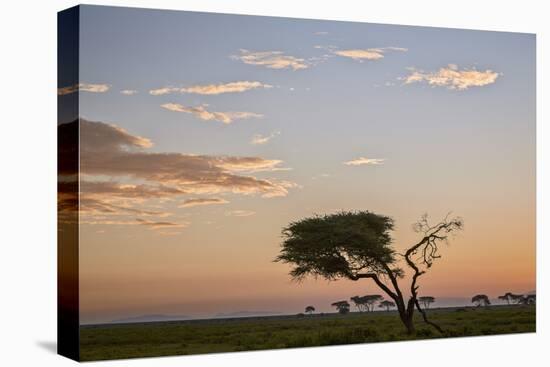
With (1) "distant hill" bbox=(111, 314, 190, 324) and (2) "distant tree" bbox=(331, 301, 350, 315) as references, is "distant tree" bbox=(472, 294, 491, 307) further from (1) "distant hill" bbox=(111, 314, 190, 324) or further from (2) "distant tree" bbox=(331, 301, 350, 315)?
(1) "distant hill" bbox=(111, 314, 190, 324)

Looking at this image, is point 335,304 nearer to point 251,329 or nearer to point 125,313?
point 251,329

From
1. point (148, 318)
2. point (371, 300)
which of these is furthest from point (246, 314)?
point (371, 300)

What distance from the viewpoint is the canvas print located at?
15.4 m

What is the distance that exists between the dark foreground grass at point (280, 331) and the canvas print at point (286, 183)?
0.07 feet

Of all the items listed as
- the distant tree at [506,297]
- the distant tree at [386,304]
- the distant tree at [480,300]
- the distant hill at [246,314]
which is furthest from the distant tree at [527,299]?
the distant hill at [246,314]

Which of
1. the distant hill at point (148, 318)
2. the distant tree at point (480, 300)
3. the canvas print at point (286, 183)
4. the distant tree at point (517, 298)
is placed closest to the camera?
the canvas print at point (286, 183)

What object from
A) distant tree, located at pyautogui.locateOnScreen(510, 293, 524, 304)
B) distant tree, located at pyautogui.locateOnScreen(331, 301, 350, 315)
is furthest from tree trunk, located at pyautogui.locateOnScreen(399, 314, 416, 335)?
distant tree, located at pyautogui.locateOnScreen(510, 293, 524, 304)

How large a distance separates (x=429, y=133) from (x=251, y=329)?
3229mm

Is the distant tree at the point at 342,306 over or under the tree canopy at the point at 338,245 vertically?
under

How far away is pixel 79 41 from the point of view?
15117 millimetres

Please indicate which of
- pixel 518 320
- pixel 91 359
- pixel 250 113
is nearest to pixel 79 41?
pixel 250 113

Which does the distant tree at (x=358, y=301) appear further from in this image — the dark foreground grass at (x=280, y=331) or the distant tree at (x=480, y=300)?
the distant tree at (x=480, y=300)

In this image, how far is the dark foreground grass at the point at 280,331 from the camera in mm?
15430

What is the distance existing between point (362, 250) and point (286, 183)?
1341mm
